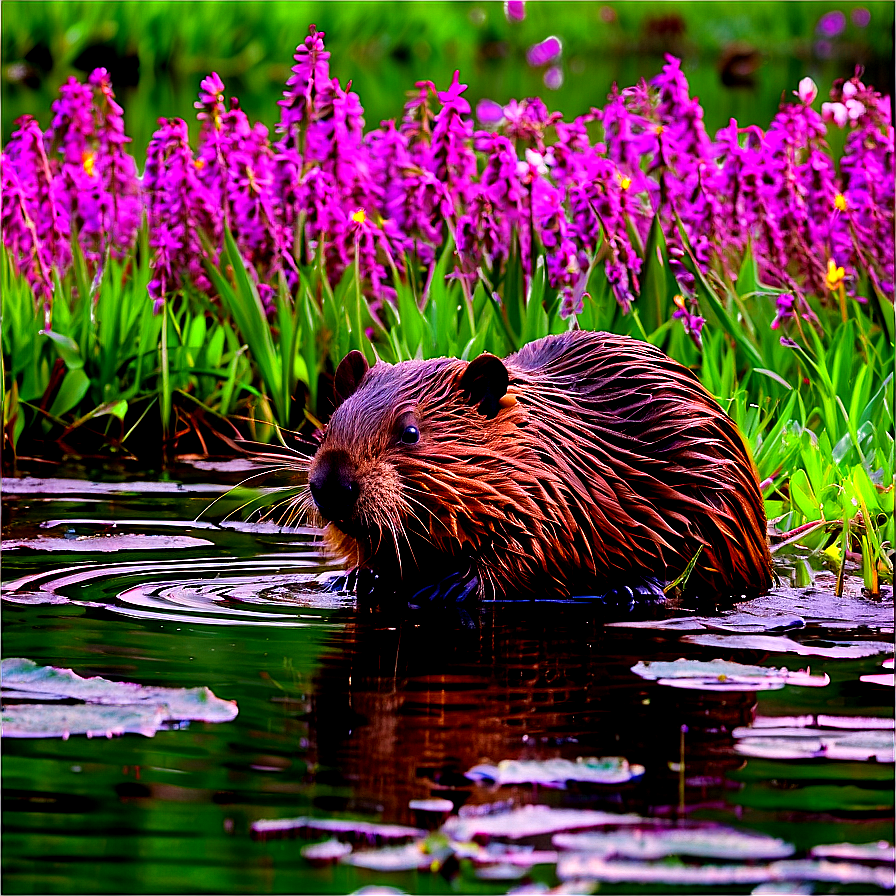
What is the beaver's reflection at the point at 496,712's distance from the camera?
302 cm

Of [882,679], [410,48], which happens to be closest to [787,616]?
[882,679]

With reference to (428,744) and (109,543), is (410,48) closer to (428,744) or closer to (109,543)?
(109,543)

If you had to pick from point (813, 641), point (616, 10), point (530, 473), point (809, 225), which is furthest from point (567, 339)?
point (616, 10)

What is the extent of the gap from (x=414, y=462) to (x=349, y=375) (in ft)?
1.39

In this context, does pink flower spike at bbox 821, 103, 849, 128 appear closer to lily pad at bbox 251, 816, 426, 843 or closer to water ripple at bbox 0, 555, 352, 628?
water ripple at bbox 0, 555, 352, 628

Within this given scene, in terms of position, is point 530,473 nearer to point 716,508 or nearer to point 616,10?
point 716,508

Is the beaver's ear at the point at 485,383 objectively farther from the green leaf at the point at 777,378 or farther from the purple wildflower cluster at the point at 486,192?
the purple wildflower cluster at the point at 486,192

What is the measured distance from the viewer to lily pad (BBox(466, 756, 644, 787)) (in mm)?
3025

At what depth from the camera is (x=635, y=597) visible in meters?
4.83

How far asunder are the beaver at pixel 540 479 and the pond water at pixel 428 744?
0.52 ft

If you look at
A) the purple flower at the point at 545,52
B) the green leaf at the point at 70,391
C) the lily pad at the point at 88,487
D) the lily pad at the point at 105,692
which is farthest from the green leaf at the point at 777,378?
the purple flower at the point at 545,52

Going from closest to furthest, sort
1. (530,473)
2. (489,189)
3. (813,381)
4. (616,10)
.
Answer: (530,473) → (813,381) → (489,189) → (616,10)

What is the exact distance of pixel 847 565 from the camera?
16.9ft

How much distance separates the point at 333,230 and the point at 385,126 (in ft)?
2.50
